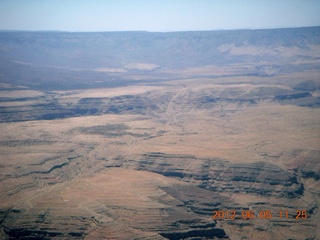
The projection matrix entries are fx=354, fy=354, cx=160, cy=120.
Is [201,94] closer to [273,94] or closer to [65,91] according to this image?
[273,94]

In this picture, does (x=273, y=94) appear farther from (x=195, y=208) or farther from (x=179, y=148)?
(x=195, y=208)

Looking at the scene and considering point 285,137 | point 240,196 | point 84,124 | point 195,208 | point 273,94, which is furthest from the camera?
point 273,94

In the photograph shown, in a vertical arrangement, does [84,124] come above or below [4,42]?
below

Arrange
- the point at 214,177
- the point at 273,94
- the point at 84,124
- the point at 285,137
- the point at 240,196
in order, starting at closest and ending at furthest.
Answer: the point at 240,196
the point at 214,177
the point at 285,137
the point at 84,124
the point at 273,94

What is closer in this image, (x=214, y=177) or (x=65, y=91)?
(x=214, y=177)

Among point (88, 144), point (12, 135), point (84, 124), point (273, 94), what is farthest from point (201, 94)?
point (12, 135)

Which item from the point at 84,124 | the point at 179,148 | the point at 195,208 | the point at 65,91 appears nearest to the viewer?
the point at 195,208

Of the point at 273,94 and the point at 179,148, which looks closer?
the point at 179,148

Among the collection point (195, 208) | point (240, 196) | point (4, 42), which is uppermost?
point (4, 42)

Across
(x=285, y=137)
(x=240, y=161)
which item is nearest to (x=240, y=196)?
(x=240, y=161)
